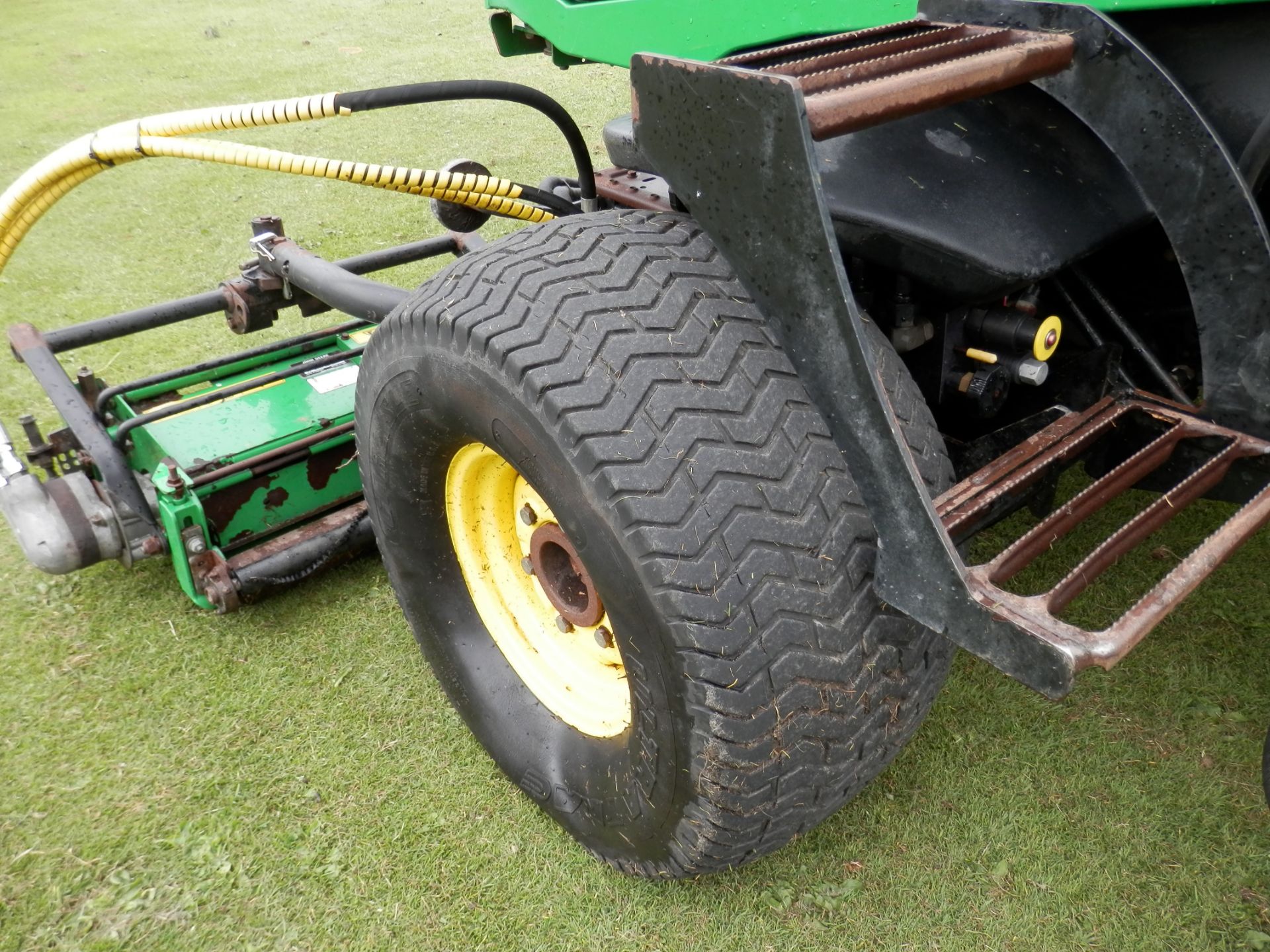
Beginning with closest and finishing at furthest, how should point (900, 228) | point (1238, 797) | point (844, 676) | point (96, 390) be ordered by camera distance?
point (844, 676) → point (900, 228) → point (1238, 797) → point (96, 390)

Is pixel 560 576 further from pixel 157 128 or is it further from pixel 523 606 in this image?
pixel 157 128

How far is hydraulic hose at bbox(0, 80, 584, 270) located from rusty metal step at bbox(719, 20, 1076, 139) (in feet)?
3.11

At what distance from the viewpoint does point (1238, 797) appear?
6.33ft

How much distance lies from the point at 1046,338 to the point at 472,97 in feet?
4.27

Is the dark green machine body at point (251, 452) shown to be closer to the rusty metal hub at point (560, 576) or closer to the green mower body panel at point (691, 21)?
the rusty metal hub at point (560, 576)

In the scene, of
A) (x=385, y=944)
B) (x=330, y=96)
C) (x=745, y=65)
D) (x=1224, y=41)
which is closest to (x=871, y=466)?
(x=745, y=65)

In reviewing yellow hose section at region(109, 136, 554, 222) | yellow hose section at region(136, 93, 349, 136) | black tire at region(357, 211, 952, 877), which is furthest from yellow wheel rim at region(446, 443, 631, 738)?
yellow hose section at region(136, 93, 349, 136)

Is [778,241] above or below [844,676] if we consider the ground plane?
above

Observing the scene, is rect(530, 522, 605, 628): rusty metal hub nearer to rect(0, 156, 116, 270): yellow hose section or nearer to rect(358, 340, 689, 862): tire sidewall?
rect(358, 340, 689, 862): tire sidewall

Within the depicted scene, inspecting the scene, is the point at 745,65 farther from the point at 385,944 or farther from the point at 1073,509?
the point at 385,944

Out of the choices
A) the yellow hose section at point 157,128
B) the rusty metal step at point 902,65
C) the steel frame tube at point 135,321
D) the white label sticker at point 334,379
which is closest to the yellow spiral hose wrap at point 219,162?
the yellow hose section at point 157,128

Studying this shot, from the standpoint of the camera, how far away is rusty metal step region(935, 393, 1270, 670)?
1.12 m

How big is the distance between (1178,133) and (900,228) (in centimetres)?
41

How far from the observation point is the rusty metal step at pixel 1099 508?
112cm
